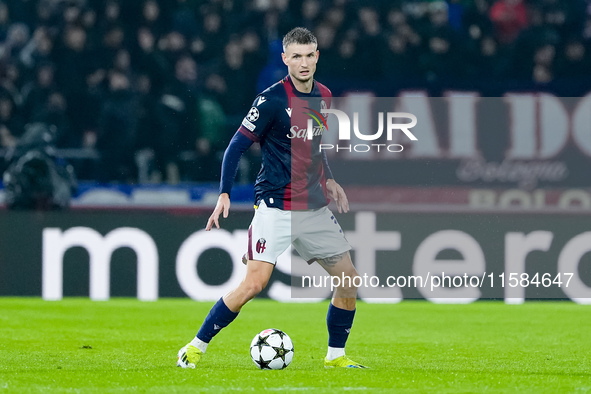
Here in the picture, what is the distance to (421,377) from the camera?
5426mm

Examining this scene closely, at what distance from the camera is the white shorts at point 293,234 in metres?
5.61

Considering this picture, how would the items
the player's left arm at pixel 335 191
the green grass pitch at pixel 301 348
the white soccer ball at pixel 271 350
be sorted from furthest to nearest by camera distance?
the player's left arm at pixel 335 191 < the white soccer ball at pixel 271 350 < the green grass pitch at pixel 301 348

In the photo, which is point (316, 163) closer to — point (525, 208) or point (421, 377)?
point (421, 377)

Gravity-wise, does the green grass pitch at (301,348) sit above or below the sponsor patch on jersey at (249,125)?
below

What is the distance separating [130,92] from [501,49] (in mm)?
4588

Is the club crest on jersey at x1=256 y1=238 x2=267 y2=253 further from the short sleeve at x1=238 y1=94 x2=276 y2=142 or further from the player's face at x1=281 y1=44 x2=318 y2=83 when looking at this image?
the player's face at x1=281 y1=44 x2=318 y2=83

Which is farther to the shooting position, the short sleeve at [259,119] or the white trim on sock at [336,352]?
the white trim on sock at [336,352]

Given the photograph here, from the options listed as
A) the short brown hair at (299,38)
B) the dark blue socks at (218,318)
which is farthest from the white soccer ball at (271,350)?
the short brown hair at (299,38)

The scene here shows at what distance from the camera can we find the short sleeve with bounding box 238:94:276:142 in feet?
18.6

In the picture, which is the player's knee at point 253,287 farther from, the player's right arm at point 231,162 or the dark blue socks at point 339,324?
the dark blue socks at point 339,324

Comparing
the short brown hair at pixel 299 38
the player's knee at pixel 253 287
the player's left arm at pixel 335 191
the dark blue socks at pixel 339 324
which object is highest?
the short brown hair at pixel 299 38

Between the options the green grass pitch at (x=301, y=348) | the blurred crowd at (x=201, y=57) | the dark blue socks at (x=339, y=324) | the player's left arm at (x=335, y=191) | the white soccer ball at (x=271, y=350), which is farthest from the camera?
the blurred crowd at (x=201, y=57)

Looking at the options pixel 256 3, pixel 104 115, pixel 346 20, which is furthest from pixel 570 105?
pixel 104 115

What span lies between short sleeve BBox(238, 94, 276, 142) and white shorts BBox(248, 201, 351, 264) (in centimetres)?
41
